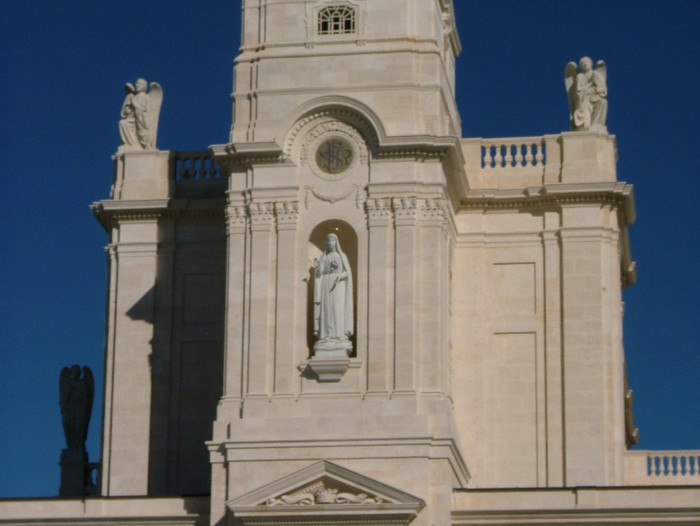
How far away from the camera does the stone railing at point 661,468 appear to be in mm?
51750

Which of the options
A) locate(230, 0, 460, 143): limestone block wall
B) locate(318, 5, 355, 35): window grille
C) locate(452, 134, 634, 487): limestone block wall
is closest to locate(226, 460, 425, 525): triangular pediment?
locate(452, 134, 634, 487): limestone block wall

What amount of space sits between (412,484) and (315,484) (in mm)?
1942

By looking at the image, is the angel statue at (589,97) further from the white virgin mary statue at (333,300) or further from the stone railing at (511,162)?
the white virgin mary statue at (333,300)

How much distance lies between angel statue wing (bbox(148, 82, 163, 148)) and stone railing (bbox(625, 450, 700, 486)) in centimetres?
1316

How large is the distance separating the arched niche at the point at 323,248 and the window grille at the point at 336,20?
431cm

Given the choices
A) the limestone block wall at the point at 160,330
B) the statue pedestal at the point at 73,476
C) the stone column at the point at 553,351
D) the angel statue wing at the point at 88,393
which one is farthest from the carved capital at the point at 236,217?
the statue pedestal at the point at 73,476

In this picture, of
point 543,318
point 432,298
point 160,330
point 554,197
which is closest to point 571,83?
point 554,197

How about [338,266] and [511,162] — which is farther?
[511,162]

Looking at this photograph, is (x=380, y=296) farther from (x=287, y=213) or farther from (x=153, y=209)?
(x=153, y=209)

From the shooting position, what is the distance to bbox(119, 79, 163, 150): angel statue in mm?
55438

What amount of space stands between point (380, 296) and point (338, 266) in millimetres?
1109

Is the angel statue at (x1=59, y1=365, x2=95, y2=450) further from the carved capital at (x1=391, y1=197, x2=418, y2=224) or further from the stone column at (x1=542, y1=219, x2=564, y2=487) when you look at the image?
the stone column at (x1=542, y1=219, x2=564, y2=487)

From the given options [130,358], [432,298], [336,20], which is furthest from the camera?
[130,358]

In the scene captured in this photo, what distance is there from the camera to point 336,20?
51562 millimetres
